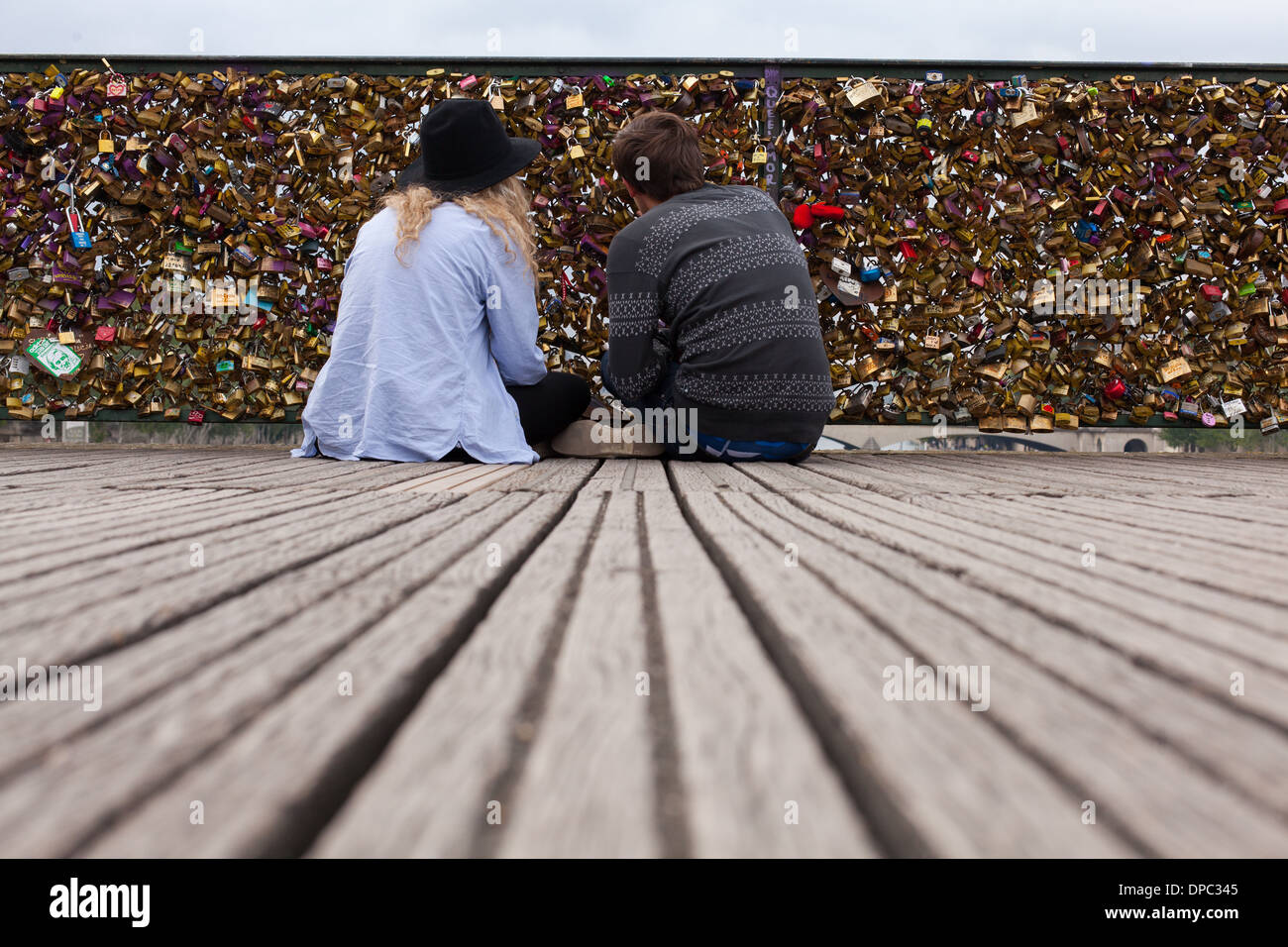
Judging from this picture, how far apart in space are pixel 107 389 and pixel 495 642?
4190 millimetres

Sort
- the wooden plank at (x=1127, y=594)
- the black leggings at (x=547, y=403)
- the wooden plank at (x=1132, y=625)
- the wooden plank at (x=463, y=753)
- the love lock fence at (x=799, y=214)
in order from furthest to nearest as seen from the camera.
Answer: the love lock fence at (x=799, y=214) < the black leggings at (x=547, y=403) < the wooden plank at (x=1127, y=594) < the wooden plank at (x=1132, y=625) < the wooden plank at (x=463, y=753)

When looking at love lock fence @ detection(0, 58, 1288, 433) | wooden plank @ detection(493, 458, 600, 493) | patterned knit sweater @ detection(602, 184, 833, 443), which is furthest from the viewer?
love lock fence @ detection(0, 58, 1288, 433)

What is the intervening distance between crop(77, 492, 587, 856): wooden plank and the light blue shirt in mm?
2010

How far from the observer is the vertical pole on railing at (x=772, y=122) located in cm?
381

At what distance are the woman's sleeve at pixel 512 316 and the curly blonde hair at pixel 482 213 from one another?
50mm

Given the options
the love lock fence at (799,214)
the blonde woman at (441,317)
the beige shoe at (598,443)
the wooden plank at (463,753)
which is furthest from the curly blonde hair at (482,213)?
the wooden plank at (463,753)

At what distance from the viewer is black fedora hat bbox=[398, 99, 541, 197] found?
112 inches

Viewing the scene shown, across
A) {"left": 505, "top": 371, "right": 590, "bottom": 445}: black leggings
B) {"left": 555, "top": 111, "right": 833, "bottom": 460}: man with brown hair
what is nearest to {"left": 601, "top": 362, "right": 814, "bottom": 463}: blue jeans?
{"left": 555, "top": 111, "right": 833, "bottom": 460}: man with brown hair

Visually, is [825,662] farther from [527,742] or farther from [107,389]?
[107,389]

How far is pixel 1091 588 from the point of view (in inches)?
31.1

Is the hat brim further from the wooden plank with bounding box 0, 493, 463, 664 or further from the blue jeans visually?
the wooden plank with bounding box 0, 493, 463, 664

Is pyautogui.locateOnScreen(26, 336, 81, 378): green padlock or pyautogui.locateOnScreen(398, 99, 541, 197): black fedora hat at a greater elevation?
pyautogui.locateOnScreen(398, 99, 541, 197): black fedora hat

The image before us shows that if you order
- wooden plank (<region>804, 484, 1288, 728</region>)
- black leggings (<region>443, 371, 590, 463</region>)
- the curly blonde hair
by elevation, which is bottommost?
wooden plank (<region>804, 484, 1288, 728</region>)

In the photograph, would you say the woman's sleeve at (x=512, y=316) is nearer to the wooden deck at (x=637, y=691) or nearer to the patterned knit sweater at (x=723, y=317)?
the patterned knit sweater at (x=723, y=317)
